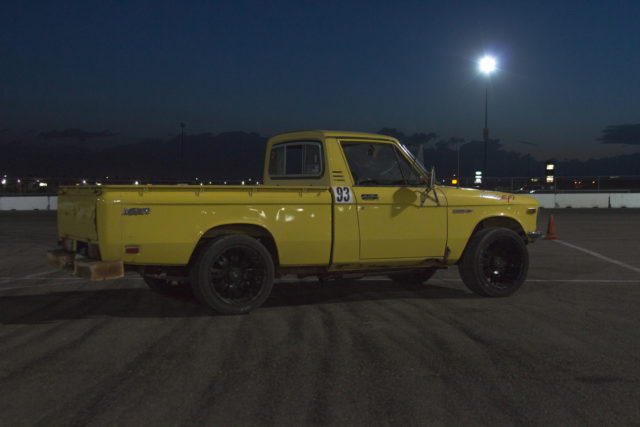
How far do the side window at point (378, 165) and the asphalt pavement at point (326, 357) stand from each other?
145 centimetres

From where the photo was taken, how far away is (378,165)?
23.6 ft

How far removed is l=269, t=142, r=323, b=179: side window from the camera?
718 cm

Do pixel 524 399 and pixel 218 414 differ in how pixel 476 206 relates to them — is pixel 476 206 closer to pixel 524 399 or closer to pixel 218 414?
pixel 524 399

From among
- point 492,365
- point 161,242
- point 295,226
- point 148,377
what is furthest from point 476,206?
point 148,377

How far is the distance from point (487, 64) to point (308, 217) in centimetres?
3019

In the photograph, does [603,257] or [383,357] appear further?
[603,257]

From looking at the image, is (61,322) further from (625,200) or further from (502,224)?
(625,200)


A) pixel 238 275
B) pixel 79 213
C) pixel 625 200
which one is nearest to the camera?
pixel 79 213

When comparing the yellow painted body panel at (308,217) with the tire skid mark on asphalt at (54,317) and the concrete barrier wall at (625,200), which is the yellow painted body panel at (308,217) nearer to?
the tire skid mark on asphalt at (54,317)

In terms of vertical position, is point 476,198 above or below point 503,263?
above

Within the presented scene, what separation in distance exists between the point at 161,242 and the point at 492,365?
10.9 ft

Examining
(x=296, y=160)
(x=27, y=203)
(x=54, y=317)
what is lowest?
(x=54, y=317)

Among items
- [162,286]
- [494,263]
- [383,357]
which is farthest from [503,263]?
[162,286]

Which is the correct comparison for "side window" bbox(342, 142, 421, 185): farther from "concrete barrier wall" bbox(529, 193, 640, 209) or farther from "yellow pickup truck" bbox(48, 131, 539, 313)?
"concrete barrier wall" bbox(529, 193, 640, 209)
